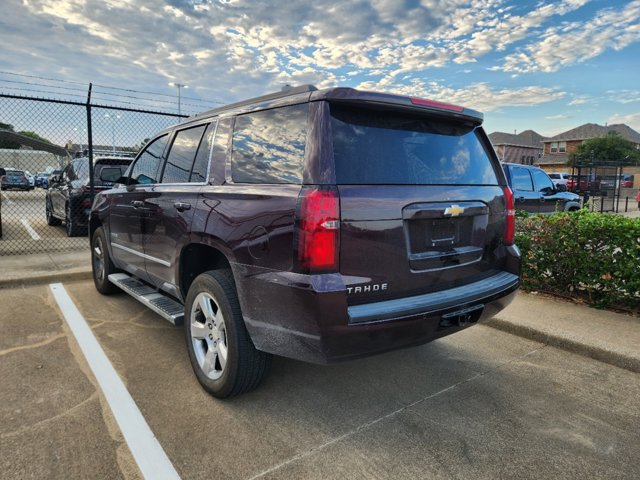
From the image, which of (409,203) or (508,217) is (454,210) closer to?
(409,203)

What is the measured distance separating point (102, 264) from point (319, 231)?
4.17 m

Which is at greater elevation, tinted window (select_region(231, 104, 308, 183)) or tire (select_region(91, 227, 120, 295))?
tinted window (select_region(231, 104, 308, 183))

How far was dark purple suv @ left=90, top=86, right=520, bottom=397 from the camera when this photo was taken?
239 cm

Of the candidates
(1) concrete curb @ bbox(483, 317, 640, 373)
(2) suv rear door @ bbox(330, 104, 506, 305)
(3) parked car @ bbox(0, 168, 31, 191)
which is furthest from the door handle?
(3) parked car @ bbox(0, 168, 31, 191)

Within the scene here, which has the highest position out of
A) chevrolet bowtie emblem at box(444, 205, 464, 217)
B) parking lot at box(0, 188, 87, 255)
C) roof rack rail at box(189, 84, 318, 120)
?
roof rack rail at box(189, 84, 318, 120)

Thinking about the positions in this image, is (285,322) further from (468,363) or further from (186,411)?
(468,363)

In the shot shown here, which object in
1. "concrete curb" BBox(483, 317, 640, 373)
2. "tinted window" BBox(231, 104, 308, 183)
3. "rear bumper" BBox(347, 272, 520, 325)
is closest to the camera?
"rear bumper" BBox(347, 272, 520, 325)

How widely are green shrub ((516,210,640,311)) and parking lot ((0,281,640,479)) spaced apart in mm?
1359

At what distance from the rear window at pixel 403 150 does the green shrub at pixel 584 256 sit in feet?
8.16

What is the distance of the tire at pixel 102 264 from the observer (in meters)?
5.33

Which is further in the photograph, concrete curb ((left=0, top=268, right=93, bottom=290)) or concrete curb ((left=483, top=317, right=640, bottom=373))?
concrete curb ((left=0, top=268, right=93, bottom=290))

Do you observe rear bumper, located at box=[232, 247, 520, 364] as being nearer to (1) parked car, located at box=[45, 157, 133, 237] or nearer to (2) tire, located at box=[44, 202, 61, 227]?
(1) parked car, located at box=[45, 157, 133, 237]

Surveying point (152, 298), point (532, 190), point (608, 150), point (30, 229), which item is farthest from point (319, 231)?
point (608, 150)

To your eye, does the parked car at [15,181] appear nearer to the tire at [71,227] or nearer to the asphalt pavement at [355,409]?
the tire at [71,227]
